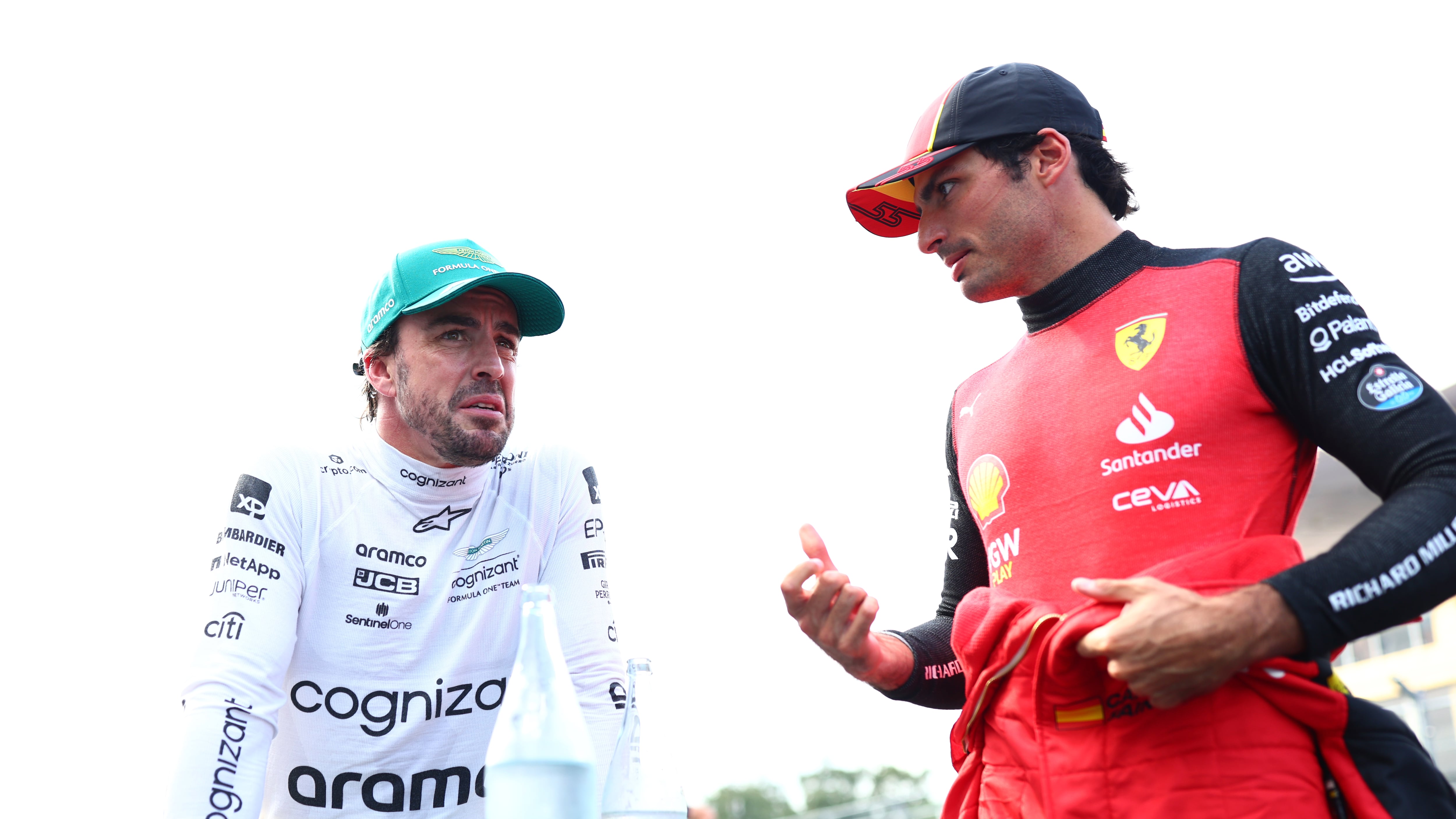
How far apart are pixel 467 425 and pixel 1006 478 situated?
4.99ft

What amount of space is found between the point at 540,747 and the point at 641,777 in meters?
0.35

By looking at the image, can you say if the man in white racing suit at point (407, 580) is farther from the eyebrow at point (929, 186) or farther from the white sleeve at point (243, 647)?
the eyebrow at point (929, 186)

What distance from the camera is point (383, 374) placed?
334 centimetres

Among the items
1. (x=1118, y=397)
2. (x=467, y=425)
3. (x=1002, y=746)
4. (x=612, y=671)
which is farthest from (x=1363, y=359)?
(x=467, y=425)

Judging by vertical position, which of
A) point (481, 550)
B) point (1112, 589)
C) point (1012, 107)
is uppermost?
point (1012, 107)

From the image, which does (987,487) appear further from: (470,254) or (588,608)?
(470,254)

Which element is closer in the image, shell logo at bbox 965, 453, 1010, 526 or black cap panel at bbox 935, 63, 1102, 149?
shell logo at bbox 965, 453, 1010, 526

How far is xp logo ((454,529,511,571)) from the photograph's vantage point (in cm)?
303

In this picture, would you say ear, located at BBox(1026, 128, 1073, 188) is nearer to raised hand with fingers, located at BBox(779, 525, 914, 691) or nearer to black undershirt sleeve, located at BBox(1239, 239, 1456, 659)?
black undershirt sleeve, located at BBox(1239, 239, 1456, 659)

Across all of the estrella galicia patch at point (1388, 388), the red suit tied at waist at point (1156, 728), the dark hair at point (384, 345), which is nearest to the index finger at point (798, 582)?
the red suit tied at waist at point (1156, 728)

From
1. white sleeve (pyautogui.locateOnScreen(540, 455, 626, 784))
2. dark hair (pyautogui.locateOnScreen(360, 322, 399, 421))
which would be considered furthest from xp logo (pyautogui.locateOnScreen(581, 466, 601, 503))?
dark hair (pyautogui.locateOnScreen(360, 322, 399, 421))

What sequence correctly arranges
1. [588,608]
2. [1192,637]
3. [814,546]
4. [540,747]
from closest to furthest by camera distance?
1. [540,747]
2. [1192,637]
3. [814,546]
4. [588,608]

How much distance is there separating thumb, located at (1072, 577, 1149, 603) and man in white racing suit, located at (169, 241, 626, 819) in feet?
4.51

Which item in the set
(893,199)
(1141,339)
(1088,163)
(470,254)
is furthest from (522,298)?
(1141,339)
